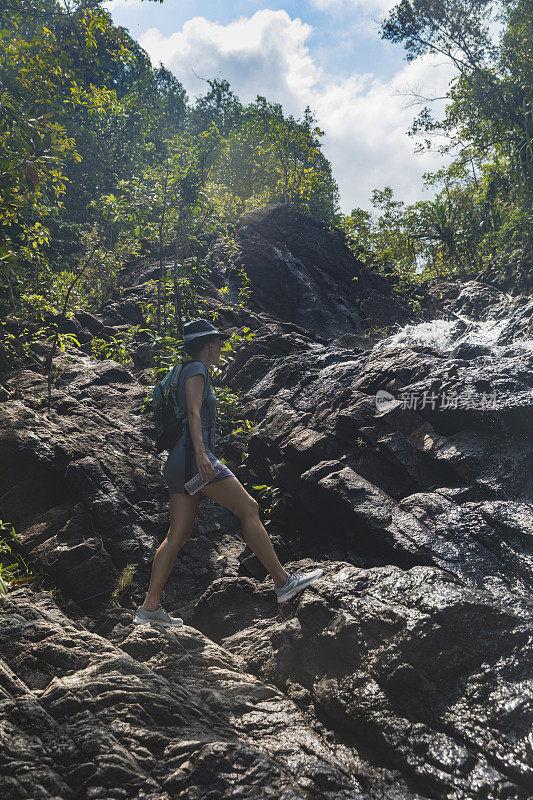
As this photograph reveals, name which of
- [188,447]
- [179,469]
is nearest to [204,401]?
[188,447]

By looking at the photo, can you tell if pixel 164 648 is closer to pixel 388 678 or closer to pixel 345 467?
pixel 388 678

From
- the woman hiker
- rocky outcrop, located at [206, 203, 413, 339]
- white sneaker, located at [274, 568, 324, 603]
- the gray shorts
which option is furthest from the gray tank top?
rocky outcrop, located at [206, 203, 413, 339]

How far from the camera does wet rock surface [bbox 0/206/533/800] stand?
215cm

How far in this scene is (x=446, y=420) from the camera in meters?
4.67

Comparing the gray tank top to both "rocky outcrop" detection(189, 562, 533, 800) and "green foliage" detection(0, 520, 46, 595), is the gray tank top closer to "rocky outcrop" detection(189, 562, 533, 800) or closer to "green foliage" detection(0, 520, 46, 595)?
"rocky outcrop" detection(189, 562, 533, 800)

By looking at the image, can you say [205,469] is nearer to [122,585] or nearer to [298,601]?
[298,601]

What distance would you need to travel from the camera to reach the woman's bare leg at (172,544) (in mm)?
3502

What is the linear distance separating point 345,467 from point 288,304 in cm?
1031

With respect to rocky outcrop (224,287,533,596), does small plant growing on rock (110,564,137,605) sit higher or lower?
lower

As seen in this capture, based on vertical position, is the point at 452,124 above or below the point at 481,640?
above

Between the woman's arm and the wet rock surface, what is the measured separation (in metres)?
1.22

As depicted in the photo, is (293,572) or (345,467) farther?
(345,467)

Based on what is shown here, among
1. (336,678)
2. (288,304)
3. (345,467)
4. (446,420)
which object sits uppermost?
(288,304)

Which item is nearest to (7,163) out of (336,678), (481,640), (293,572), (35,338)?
(35,338)
